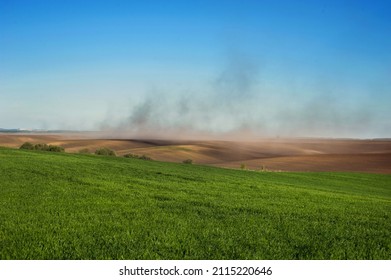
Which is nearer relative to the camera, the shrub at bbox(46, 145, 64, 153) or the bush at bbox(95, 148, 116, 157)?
the shrub at bbox(46, 145, 64, 153)

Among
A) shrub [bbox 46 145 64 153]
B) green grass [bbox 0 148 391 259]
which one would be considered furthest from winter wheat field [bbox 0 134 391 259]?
shrub [bbox 46 145 64 153]

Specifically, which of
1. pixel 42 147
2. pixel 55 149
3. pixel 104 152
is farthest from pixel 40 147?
pixel 104 152

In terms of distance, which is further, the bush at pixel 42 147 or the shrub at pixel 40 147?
the shrub at pixel 40 147

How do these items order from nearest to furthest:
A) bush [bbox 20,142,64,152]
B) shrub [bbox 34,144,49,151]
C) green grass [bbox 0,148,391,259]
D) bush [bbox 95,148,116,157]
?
green grass [bbox 0,148,391,259]
bush [bbox 20,142,64,152]
shrub [bbox 34,144,49,151]
bush [bbox 95,148,116,157]

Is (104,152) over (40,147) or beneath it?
beneath

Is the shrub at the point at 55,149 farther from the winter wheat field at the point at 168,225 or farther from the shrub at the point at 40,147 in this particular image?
the winter wheat field at the point at 168,225

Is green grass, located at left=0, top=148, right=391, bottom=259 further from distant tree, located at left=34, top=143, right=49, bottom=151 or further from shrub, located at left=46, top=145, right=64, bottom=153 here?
distant tree, located at left=34, top=143, right=49, bottom=151

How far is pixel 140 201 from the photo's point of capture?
1261cm

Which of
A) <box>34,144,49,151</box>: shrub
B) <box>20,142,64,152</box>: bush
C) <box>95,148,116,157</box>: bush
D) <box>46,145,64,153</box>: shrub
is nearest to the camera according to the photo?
<box>46,145,64,153</box>: shrub

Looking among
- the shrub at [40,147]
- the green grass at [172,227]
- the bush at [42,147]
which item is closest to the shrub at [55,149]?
the bush at [42,147]

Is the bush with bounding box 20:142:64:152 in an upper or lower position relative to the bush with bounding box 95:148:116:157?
upper

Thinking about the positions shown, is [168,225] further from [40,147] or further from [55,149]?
[40,147]

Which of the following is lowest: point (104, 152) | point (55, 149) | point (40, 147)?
point (104, 152)
